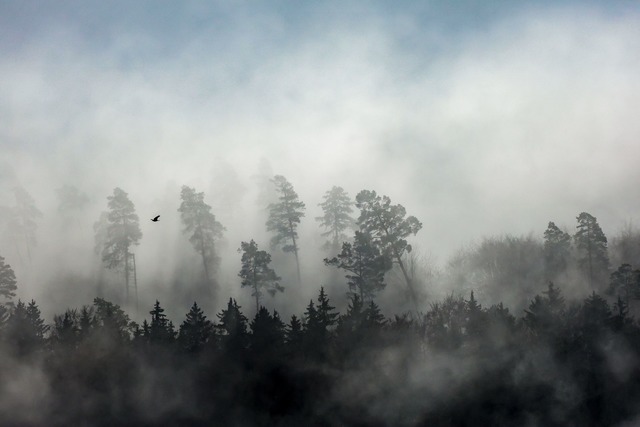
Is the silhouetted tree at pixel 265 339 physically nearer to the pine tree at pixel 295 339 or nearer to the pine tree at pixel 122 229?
the pine tree at pixel 295 339

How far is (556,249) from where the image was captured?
7856 centimetres

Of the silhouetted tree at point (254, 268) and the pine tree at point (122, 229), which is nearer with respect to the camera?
the silhouetted tree at point (254, 268)

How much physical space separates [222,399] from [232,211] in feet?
221

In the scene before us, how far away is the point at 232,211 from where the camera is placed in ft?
352

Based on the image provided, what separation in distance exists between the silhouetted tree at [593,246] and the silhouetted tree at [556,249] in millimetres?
4251

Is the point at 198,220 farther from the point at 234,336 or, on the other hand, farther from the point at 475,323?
the point at 475,323

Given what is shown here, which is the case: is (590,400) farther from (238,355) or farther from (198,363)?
(198,363)

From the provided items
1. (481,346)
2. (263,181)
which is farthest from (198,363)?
(263,181)

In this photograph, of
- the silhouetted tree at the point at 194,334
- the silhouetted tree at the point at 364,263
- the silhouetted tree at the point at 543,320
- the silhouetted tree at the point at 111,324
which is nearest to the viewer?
the silhouetted tree at the point at 194,334

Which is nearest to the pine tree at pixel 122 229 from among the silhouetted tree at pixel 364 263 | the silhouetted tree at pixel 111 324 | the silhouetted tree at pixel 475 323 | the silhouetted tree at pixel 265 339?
the silhouetted tree at pixel 111 324

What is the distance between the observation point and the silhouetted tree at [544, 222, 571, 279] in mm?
78438

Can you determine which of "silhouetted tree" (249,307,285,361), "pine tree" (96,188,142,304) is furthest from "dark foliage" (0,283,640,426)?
"pine tree" (96,188,142,304)

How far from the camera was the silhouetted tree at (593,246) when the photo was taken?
240 feet

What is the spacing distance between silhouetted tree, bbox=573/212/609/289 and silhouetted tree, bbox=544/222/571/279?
4.25 metres
